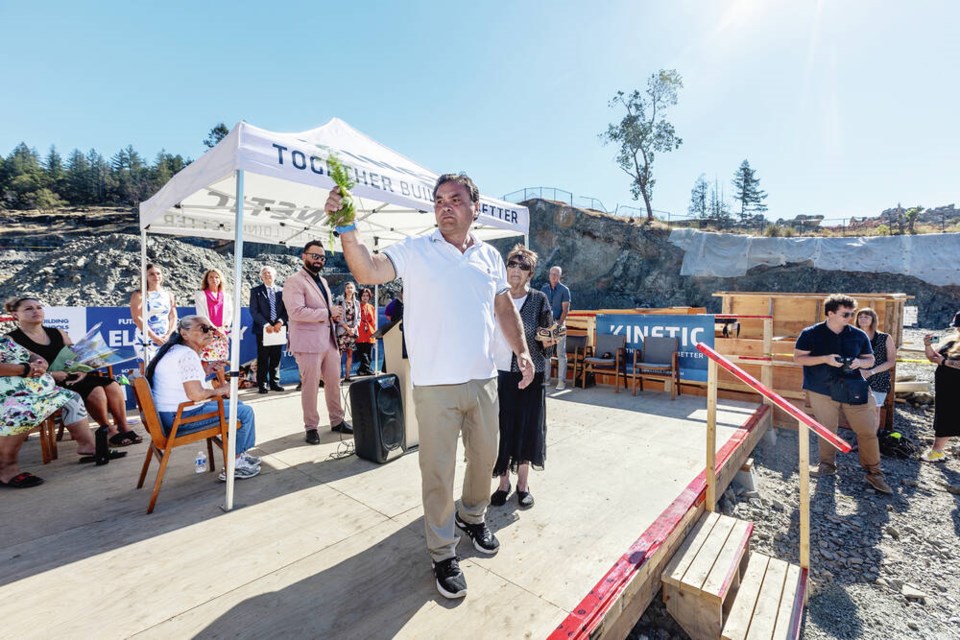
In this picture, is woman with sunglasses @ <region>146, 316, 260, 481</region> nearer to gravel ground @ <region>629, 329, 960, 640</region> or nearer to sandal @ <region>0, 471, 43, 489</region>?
sandal @ <region>0, 471, 43, 489</region>

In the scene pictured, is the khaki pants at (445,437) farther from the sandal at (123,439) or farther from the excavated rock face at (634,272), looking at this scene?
the excavated rock face at (634,272)

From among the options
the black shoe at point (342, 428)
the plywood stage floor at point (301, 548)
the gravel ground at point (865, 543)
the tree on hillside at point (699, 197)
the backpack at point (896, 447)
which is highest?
the tree on hillside at point (699, 197)

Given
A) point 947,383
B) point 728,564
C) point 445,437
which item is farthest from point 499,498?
point 947,383

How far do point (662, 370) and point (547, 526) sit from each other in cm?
430

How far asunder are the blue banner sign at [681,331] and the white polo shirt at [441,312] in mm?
5134

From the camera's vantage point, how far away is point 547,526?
2689 mm

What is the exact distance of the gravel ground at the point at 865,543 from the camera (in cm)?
285

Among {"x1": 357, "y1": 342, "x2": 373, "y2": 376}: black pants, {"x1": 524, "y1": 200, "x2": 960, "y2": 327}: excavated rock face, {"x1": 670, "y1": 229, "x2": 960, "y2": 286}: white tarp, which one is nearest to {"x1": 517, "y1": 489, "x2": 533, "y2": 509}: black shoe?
{"x1": 357, "y1": 342, "x2": 373, "y2": 376}: black pants

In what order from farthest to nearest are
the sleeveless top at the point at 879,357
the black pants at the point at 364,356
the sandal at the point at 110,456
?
the black pants at the point at 364,356 → the sleeveless top at the point at 879,357 → the sandal at the point at 110,456

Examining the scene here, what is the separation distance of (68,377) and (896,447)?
9420mm

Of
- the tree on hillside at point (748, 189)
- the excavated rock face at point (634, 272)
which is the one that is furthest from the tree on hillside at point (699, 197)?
the excavated rock face at point (634, 272)

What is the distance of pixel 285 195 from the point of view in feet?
15.9

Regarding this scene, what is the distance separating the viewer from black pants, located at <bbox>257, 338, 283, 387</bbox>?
645 cm

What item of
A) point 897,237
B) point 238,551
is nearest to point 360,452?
point 238,551
